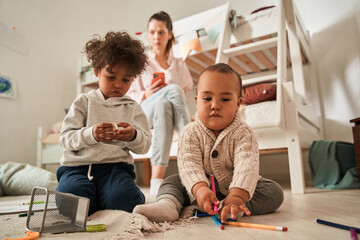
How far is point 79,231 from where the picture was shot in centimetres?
54

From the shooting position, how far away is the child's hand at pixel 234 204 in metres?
0.54

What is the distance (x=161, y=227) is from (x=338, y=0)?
1.99m

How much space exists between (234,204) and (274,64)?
1.66 m

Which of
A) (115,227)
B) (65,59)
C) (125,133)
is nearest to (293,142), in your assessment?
(125,133)

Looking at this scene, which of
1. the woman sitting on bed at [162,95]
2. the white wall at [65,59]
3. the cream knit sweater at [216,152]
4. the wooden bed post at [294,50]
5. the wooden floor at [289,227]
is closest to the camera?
the wooden floor at [289,227]

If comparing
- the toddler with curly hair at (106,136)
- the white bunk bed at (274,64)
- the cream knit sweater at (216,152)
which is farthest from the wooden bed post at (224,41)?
the cream knit sweater at (216,152)

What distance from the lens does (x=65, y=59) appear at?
2373 mm

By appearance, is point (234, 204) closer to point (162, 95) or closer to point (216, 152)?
point (216, 152)

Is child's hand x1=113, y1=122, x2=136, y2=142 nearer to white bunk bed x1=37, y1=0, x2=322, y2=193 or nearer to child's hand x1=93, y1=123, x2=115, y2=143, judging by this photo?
child's hand x1=93, y1=123, x2=115, y2=143

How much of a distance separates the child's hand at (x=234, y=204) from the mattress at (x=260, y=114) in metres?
0.66

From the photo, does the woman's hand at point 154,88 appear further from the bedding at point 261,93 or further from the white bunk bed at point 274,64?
the bedding at point 261,93

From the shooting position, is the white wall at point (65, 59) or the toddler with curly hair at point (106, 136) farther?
the white wall at point (65, 59)

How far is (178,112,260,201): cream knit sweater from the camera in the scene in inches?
26.7

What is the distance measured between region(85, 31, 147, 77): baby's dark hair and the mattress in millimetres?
596
